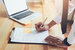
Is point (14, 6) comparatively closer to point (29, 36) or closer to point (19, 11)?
point (19, 11)

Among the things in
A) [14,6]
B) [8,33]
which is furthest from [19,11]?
[8,33]

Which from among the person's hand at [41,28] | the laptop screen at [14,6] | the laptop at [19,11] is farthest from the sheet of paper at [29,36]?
the laptop screen at [14,6]

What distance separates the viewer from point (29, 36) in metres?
1.01

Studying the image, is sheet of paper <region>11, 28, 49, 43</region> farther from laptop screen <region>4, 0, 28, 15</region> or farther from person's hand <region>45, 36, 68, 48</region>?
laptop screen <region>4, 0, 28, 15</region>

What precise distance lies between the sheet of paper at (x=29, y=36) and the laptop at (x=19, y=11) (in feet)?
0.67

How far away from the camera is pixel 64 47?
0.89 meters

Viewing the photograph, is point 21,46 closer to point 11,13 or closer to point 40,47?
point 40,47

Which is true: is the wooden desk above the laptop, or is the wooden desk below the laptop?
below

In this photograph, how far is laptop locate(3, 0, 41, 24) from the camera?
1.29 metres

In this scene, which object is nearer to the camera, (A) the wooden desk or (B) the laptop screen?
(A) the wooden desk

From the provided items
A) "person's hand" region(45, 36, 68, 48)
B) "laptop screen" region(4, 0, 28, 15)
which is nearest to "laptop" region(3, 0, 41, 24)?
"laptop screen" region(4, 0, 28, 15)

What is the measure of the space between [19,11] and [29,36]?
1.48 ft

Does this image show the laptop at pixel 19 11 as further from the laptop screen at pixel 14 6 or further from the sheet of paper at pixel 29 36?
the sheet of paper at pixel 29 36

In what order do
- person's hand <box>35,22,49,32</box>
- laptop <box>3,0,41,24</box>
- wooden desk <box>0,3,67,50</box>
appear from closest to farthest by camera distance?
wooden desk <box>0,3,67,50</box> → person's hand <box>35,22,49,32</box> → laptop <box>3,0,41,24</box>
